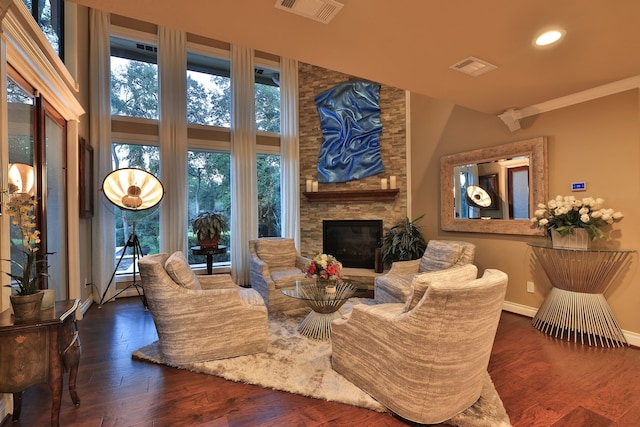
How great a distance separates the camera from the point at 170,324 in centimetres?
249

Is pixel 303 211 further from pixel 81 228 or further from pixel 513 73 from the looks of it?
pixel 513 73

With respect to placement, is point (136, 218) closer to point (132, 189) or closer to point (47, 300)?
point (132, 189)

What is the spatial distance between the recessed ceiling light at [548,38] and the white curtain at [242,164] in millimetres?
4296

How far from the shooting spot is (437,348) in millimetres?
1727

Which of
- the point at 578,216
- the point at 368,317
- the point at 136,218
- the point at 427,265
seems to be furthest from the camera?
the point at 136,218

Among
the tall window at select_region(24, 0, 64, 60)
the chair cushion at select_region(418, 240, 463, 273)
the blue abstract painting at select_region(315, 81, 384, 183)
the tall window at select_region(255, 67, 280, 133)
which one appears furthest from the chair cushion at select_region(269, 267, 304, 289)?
the tall window at select_region(24, 0, 64, 60)

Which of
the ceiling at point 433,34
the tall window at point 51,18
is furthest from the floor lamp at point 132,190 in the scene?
the ceiling at point 433,34

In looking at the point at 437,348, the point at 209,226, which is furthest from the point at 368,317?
the point at 209,226

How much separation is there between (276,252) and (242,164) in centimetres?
186

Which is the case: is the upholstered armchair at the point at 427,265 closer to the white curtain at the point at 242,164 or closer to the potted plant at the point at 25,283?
the white curtain at the point at 242,164


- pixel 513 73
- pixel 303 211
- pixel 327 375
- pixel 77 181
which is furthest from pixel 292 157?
pixel 327 375

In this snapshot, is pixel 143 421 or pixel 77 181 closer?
pixel 143 421

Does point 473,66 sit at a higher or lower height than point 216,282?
higher

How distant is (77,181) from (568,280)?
17.8ft
